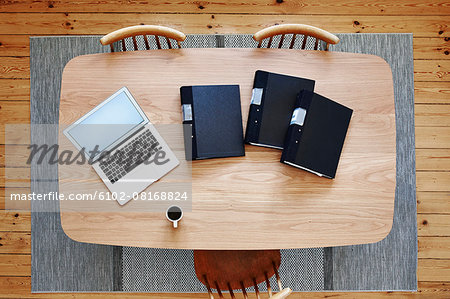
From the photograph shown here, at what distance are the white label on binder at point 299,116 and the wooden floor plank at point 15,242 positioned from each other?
1.52m

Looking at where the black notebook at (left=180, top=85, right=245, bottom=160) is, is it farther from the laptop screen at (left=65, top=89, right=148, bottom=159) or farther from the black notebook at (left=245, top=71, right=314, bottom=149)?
the laptop screen at (left=65, top=89, right=148, bottom=159)

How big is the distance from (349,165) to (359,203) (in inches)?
5.6

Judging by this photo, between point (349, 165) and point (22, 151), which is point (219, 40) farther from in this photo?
point (22, 151)

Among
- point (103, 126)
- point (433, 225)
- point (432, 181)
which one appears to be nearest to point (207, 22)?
point (103, 126)

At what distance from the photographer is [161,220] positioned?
134cm

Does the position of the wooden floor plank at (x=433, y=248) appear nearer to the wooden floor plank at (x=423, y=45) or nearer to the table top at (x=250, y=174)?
the table top at (x=250, y=174)

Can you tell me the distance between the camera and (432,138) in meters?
2.07

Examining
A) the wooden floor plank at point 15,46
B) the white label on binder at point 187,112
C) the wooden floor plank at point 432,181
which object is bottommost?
the wooden floor plank at point 432,181

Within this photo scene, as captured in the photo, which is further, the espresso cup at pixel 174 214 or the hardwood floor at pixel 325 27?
the hardwood floor at pixel 325 27

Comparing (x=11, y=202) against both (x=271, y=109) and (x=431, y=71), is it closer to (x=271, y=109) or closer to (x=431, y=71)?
(x=271, y=109)

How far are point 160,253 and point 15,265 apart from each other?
0.77 metres

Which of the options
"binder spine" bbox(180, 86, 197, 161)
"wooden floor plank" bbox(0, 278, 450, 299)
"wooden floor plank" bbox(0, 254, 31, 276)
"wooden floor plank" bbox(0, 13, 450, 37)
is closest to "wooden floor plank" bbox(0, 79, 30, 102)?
"wooden floor plank" bbox(0, 13, 450, 37)

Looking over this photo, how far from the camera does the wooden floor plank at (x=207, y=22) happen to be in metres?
2.08

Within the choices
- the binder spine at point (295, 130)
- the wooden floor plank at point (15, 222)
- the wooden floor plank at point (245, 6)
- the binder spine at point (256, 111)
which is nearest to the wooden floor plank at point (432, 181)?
the wooden floor plank at point (245, 6)
